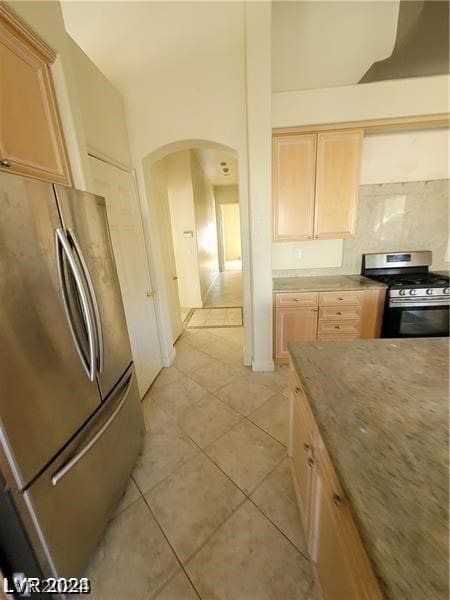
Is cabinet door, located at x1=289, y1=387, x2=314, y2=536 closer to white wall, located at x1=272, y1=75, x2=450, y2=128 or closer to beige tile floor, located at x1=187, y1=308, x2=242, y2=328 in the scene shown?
white wall, located at x1=272, y1=75, x2=450, y2=128

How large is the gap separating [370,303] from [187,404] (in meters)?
2.04

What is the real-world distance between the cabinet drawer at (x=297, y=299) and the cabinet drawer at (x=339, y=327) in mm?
263

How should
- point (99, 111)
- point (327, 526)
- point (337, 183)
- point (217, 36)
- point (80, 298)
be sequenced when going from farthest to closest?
point (337, 183) → point (217, 36) → point (99, 111) → point (80, 298) → point (327, 526)

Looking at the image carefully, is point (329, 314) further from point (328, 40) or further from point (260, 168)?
point (328, 40)

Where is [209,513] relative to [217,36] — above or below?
below

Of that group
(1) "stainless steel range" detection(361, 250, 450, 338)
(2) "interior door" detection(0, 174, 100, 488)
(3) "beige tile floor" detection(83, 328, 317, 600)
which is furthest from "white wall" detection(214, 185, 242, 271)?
(2) "interior door" detection(0, 174, 100, 488)

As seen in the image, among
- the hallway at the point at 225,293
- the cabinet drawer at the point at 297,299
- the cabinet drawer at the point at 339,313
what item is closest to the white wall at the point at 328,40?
the cabinet drawer at the point at 297,299

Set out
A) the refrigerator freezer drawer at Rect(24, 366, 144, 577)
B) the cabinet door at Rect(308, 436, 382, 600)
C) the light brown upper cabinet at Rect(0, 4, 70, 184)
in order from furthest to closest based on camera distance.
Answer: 1. the light brown upper cabinet at Rect(0, 4, 70, 184)
2. the refrigerator freezer drawer at Rect(24, 366, 144, 577)
3. the cabinet door at Rect(308, 436, 382, 600)

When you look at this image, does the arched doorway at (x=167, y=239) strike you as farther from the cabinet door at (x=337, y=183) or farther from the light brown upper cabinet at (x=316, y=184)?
the cabinet door at (x=337, y=183)

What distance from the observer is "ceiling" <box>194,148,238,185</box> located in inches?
174

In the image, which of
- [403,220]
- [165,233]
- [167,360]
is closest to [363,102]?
[403,220]

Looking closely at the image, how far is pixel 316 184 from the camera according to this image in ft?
7.80

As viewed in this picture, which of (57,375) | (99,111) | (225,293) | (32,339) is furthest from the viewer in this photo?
(225,293)

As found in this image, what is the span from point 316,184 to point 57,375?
2582 millimetres
